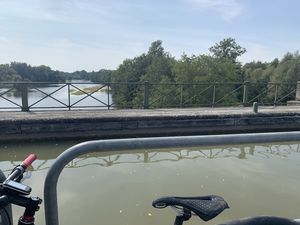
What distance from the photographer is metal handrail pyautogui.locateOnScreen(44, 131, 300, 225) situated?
1.31 meters

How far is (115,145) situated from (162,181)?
3589 millimetres

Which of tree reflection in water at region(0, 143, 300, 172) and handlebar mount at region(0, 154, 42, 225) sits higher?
handlebar mount at region(0, 154, 42, 225)

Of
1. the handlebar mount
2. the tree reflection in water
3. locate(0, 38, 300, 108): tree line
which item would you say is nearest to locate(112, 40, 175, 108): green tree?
locate(0, 38, 300, 108): tree line

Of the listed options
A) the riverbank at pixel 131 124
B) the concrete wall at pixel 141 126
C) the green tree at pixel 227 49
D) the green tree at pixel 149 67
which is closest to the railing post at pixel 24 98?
the riverbank at pixel 131 124

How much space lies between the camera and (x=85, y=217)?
3664 millimetres

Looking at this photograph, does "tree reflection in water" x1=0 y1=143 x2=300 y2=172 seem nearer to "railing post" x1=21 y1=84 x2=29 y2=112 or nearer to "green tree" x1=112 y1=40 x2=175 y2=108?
"railing post" x1=21 y1=84 x2=29 y2=112

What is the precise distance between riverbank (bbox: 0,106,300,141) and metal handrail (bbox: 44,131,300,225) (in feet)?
19.8

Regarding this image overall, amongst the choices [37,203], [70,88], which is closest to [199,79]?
[70,88]

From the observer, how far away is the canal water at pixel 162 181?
3770 mm

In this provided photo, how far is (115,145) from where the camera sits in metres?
1.33

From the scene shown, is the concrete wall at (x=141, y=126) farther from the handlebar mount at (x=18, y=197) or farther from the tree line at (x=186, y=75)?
the handlebar mount at (x=18, y=197)

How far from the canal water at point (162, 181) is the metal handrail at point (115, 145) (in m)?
1.36

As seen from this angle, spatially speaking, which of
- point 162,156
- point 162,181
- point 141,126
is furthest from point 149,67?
point 162,181

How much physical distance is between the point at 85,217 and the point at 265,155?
4136 millimetres
